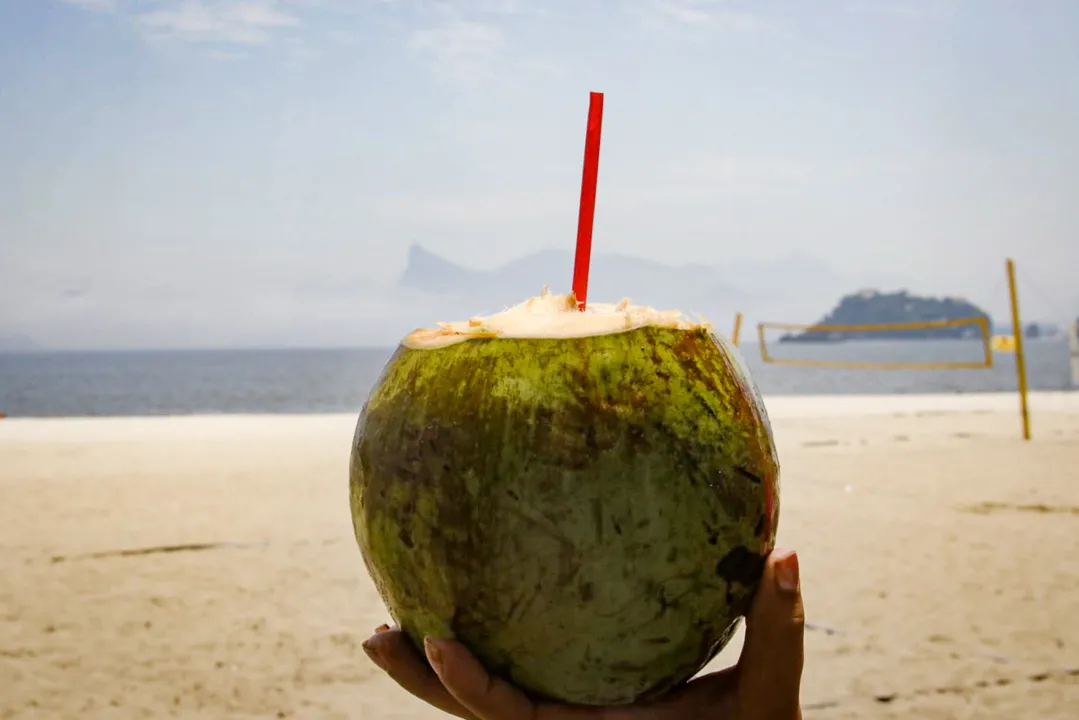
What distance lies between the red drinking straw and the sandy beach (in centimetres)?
208

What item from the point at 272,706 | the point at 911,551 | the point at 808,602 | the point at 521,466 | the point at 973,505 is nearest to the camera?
the point at 521,466

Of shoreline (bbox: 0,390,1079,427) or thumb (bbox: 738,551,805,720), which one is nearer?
thumb (bbox: 738,551,805,720)

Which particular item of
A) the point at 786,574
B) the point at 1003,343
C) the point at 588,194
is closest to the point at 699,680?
the point at 786,574

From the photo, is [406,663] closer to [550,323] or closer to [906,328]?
[550,323]

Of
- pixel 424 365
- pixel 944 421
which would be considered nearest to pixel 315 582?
pixel 424 365

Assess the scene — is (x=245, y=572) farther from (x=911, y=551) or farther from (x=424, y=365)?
(x=424, y=365)

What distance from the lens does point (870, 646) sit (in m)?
3.49

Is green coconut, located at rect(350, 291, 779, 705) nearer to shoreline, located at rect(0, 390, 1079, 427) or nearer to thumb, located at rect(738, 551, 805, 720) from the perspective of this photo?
thumb, located at rect(738, 551, 805, 720)

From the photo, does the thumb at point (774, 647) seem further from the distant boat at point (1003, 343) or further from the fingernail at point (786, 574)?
the distant boat at point (1003, 343)

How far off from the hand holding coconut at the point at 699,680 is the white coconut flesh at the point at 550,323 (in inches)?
14.3

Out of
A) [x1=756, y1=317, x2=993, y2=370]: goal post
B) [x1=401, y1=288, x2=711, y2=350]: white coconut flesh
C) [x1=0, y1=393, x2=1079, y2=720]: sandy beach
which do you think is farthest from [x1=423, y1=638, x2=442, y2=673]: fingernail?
[x1=756, y1=317, x2=993, y2=370]: goal post

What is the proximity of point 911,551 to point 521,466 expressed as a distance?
4345mm

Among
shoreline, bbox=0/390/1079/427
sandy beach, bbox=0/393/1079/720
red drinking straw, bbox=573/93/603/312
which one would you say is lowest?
sandy beach, bbox=0/393/1079/720

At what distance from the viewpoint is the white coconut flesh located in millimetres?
1189
